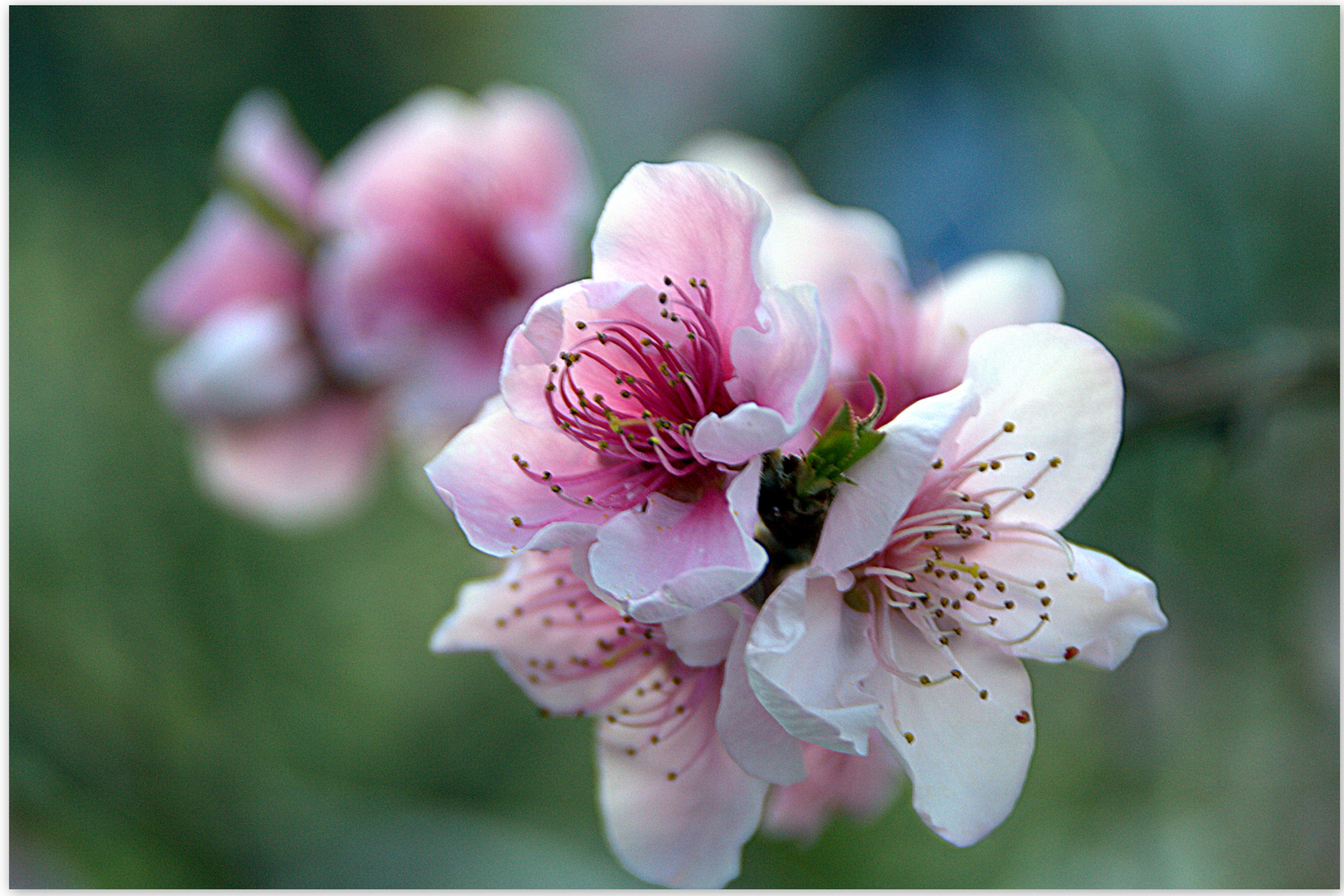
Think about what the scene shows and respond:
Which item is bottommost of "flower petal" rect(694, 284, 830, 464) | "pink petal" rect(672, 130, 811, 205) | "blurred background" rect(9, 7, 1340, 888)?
"blurred background" rect(9, 7, 1340, 888)

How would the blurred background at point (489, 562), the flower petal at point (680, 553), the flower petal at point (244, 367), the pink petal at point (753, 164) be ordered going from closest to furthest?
1. the flower petal at point (680, 553)
2. the pink petal at point (753, 164)
3. the flower petal at point (244, 367)
4. the blurred background at point (489, 562)

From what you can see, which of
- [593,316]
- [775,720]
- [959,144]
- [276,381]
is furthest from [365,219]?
[959,144]

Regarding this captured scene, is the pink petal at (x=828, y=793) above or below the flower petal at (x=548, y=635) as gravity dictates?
below

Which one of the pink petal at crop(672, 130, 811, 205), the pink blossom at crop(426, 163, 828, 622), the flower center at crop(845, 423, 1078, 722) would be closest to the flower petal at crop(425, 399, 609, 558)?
the pink blossom at crop(426, 163, 828, 622)

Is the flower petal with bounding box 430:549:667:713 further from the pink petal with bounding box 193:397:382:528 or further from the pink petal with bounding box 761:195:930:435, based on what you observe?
the pink petal with bounding box 193:397:382:528

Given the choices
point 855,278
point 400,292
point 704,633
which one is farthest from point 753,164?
point 704,633

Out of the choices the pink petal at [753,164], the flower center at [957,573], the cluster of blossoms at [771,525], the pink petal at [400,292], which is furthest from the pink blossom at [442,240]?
the flower center at [957,573]

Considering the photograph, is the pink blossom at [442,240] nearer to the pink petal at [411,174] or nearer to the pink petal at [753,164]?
the pink petal at [411,174]
